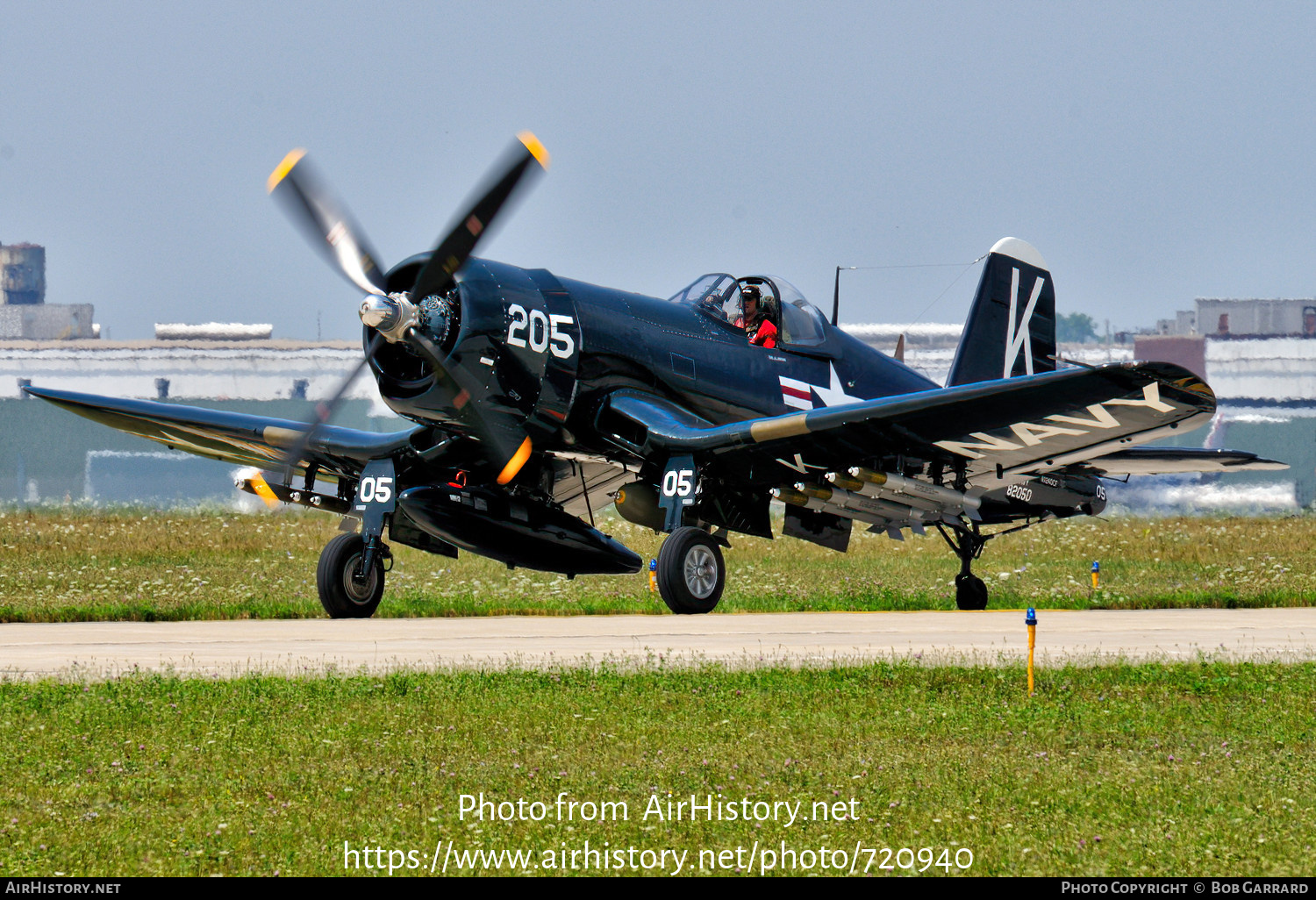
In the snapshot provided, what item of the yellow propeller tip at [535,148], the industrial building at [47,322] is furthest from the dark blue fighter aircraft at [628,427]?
the industrial building at [47,322]

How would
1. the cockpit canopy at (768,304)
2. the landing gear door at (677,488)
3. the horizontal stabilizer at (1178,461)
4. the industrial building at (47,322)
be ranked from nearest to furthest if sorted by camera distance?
the landing gear door at (677,488) → the cockpit canopy at (768,304) → the horizontal stabilizer at (1178,461) → the industrial building at (47,322)

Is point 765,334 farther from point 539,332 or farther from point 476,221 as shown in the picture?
point 476,221

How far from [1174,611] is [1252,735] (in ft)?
35.9

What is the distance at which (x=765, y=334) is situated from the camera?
18875 millimetres

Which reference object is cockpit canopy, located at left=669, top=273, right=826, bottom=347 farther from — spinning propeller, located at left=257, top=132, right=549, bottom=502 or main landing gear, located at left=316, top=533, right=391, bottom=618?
main landing gear, located at left=316, top=533, right=391, bottom=618

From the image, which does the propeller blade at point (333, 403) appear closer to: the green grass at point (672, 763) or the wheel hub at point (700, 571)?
the wheel hub at point (700, 571)

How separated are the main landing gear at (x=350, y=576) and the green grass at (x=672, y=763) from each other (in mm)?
6582

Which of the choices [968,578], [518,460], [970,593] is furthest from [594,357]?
[970,593]

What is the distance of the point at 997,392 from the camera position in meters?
15.9

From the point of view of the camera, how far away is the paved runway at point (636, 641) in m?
12.3

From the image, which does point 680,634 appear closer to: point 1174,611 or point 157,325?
point 1174,611

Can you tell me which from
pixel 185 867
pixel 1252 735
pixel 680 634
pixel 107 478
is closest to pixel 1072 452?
pixel 680 634

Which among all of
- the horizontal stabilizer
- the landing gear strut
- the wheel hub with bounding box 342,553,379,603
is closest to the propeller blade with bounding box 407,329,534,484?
the wheel hub with bounding box 342,553,379,603

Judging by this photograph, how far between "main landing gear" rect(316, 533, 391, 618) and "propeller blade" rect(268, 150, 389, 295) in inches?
Answer: 135
